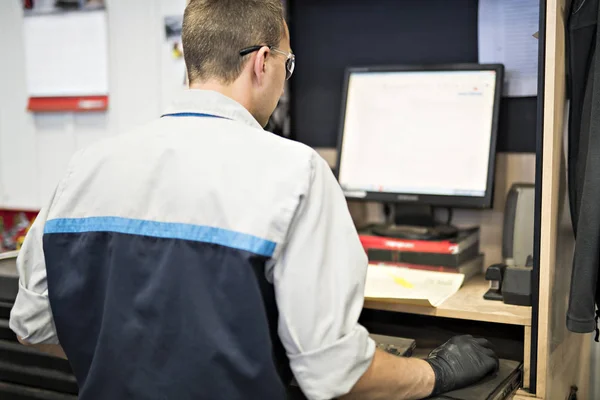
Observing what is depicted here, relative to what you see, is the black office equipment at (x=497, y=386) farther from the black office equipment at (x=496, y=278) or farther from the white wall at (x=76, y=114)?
the white wall at (x=76, y=114)

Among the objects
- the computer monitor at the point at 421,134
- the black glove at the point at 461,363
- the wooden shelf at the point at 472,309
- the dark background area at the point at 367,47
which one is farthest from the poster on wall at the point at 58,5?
the black glove at the point at 461,363

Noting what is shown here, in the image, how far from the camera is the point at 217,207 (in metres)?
1.06

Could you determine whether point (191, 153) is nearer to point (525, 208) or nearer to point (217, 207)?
point (217, 207)

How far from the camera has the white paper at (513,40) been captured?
74.6 inches

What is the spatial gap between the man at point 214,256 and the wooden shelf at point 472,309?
0.31 meters

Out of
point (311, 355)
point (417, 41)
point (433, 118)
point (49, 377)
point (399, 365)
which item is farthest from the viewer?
point (417, 41)

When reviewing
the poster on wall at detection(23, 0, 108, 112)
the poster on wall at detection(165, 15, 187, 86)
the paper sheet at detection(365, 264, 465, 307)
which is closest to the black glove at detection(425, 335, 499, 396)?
the paper sheet at detection(365, 264, 465, 307)

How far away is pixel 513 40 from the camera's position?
1915 millimetres

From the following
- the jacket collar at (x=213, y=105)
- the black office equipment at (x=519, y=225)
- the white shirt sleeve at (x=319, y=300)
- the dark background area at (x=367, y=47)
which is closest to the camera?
the white shirt sleeve at (x=319, y=300)

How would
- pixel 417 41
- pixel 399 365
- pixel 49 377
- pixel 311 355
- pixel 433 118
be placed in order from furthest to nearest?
pixel 417 41 → pixel 433 118 → pixel 49 377 → pixel 399 365 → pixel 311 355

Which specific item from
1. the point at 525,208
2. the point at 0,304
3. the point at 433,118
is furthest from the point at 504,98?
the point at 0,304

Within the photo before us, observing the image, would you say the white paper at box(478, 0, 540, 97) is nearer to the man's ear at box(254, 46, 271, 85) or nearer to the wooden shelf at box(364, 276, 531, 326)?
the wooden shelf at box(364, 276, 531, 326)

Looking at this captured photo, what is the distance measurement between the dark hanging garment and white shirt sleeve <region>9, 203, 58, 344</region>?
1074 millimetres

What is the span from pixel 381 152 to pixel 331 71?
1.28 ft
